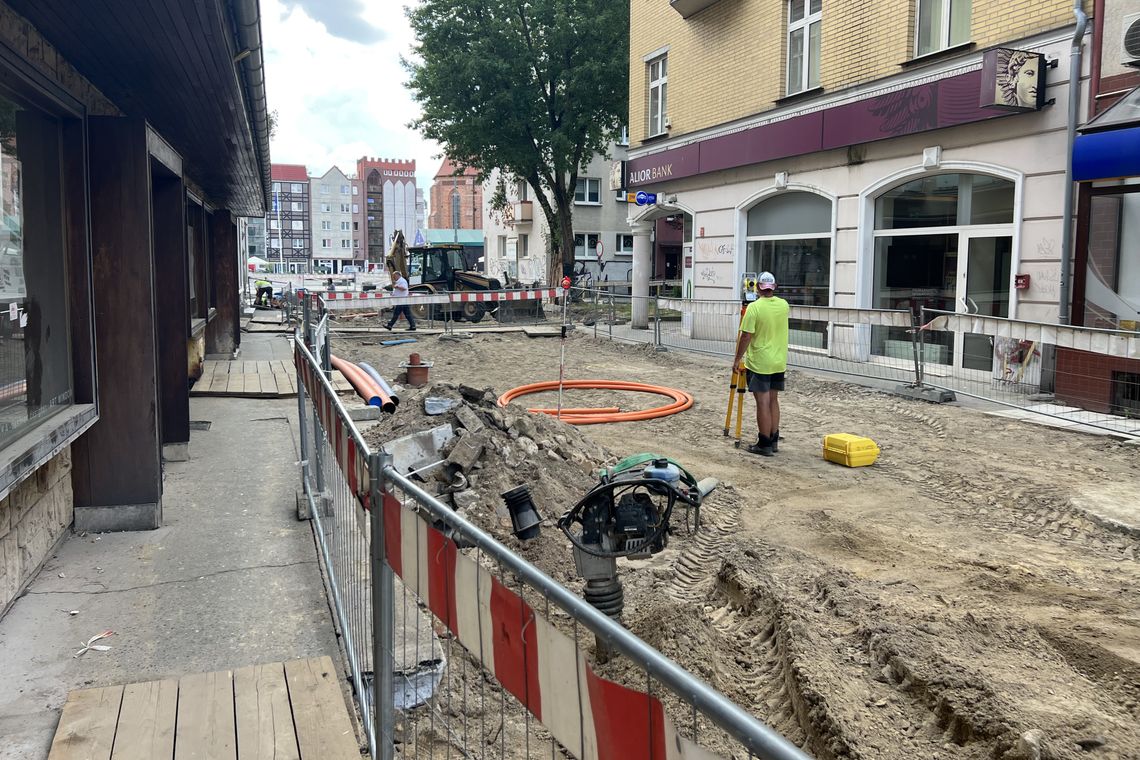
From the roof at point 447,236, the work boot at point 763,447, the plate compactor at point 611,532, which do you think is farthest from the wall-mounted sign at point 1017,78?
the roof at point 447,236

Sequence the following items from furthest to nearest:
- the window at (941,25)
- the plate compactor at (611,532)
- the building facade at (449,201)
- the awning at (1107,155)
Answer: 1. the building facade at (449,201)
2. the window at (941,25)
3. the awning at (1107,155)
4. the plate compactor at (611,532)

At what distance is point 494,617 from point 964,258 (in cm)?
1272

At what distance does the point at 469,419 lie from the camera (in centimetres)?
705

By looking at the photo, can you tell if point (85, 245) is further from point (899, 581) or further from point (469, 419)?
point (899, 581)

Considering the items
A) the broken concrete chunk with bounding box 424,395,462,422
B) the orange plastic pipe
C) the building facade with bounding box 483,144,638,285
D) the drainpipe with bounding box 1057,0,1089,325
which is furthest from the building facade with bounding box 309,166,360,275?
the broken concrete chunk with bounding box 424,395,462,422

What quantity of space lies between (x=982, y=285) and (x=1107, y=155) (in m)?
2.97

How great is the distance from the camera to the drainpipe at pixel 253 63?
4520mm

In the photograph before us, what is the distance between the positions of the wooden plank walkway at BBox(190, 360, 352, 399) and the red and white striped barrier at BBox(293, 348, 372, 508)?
6.20 meters

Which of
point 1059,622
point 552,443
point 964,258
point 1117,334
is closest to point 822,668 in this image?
point 1059,622

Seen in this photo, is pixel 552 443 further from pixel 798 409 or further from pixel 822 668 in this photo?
pixel 798 409

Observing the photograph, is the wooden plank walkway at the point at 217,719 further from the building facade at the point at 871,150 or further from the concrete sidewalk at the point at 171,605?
the building facade at the point at 871,150

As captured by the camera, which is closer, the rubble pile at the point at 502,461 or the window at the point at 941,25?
the rubble pile at the point at 502,461

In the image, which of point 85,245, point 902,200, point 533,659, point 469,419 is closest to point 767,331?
point 469,419

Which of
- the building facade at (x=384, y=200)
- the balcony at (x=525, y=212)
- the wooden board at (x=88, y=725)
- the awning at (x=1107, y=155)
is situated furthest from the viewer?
the building facade at (x=384, y=200)
